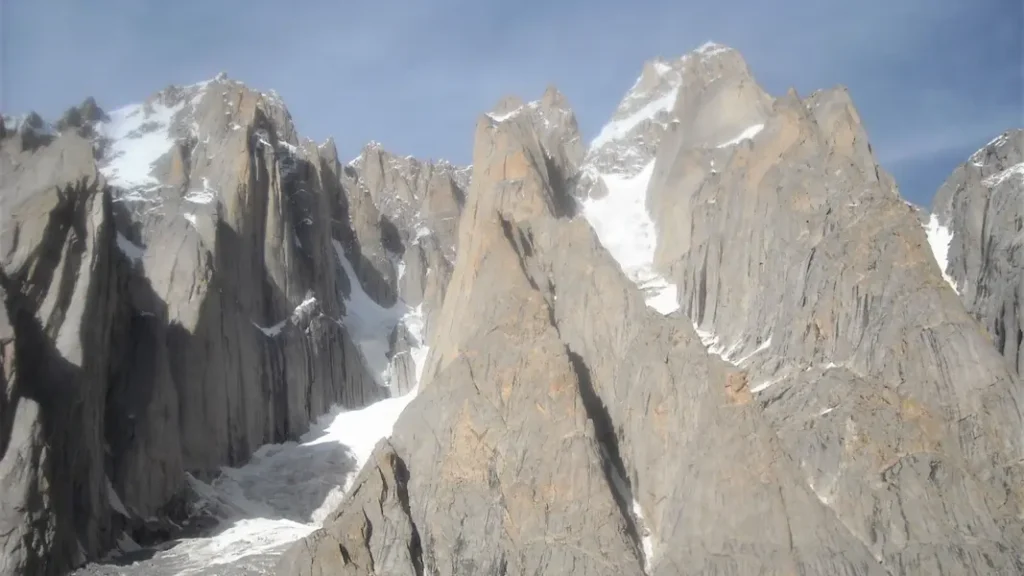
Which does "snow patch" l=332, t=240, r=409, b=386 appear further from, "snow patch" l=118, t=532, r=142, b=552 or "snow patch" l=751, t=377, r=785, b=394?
"snow patch" l=751, t=377, r=785, b=394

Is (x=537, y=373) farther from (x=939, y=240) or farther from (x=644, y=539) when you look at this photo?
(x=939, y=240)

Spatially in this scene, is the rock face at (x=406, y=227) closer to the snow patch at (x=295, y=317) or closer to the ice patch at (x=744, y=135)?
the snow patch at (x=295, y=317)

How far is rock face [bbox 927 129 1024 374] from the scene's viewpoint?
61062 mm

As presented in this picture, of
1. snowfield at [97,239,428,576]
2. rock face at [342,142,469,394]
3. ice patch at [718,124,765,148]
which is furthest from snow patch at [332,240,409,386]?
ice patch at [718,124,765,148]

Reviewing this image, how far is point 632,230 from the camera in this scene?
314 feet

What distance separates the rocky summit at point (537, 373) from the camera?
5372 cm

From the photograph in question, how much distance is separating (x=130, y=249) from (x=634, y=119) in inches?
2182

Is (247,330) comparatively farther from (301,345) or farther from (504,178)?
(504,178)

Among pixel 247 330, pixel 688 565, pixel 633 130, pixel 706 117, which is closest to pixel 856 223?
pixel 688 565

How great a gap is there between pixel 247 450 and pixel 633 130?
52847mm

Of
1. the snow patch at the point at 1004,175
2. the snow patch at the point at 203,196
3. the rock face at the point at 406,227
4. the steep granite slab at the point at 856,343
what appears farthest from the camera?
the rock face at the point at 406,227

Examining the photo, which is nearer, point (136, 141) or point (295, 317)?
point (295, 317)

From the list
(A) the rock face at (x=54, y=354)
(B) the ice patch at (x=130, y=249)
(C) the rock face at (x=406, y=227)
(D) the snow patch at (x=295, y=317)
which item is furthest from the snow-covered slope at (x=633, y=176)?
(A) the rock face at (x=54, y=354)

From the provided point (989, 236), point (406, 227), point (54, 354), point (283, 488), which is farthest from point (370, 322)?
point (989, 236)
